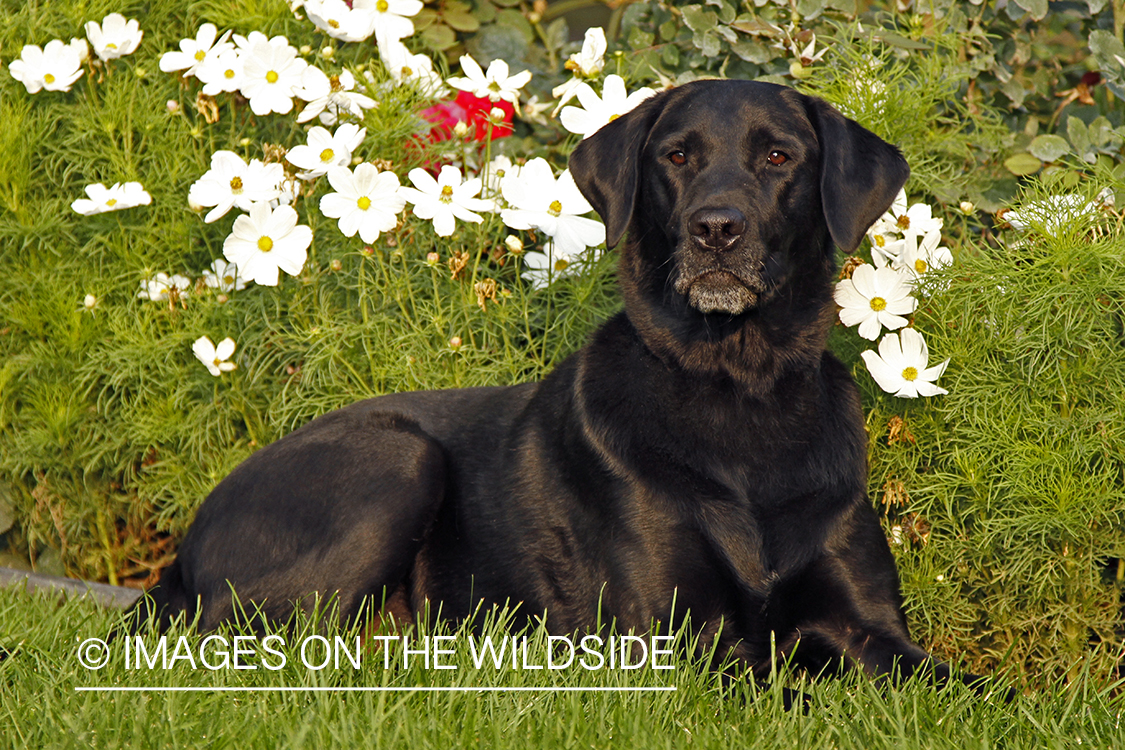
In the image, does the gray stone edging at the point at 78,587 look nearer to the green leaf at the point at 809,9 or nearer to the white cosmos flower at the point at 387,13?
the white cosmos flower at the point at 387,13

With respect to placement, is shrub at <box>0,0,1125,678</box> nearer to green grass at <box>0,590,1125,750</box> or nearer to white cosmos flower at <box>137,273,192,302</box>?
white cosmos flower at <box>137,273,192,302</box>

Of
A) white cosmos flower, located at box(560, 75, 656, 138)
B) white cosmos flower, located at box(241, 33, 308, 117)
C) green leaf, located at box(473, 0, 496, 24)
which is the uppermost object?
white cosmos flower, located at box(241, 33, 308, 117)

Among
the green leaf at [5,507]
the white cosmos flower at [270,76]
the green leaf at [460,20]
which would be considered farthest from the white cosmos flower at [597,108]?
the green leaf at [5,507]

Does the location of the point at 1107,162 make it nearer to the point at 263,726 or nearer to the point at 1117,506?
the point at 1117,506

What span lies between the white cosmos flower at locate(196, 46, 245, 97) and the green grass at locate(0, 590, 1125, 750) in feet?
6.12

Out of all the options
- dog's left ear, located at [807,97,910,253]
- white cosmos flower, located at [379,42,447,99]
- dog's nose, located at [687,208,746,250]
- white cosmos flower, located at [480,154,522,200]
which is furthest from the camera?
white cosmos flower, located at [379,42,447,99]

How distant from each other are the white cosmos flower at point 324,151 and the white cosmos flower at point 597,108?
64 centimetres

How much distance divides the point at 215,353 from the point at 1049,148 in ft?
8.84

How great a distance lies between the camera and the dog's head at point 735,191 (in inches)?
108

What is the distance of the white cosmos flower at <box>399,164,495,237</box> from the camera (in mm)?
3410

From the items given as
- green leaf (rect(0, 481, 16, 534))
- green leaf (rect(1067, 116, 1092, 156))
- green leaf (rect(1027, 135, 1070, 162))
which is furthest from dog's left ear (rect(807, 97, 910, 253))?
green leaf (rect(0, 481, 16, 534))

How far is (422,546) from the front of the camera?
3146mm

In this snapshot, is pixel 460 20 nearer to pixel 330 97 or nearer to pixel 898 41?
pixel 330 97

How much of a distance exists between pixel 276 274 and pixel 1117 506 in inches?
96.0
